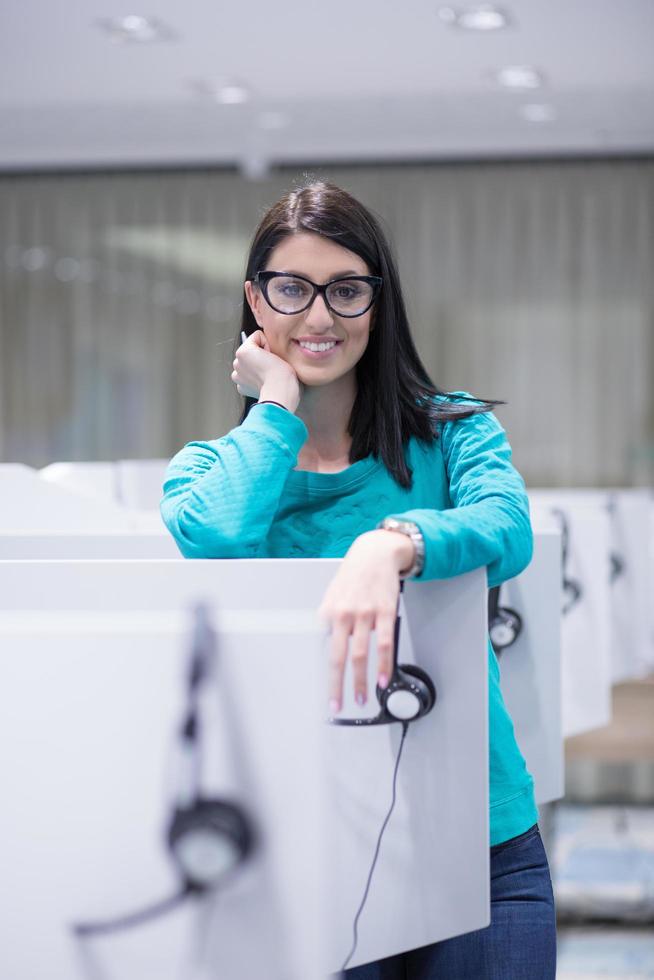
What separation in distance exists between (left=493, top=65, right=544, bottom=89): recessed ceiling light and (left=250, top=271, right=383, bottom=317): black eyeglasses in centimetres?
292

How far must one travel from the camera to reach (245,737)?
617 mm

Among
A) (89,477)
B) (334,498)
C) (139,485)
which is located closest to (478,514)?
(334,498)

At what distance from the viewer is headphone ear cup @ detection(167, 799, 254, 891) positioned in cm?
60

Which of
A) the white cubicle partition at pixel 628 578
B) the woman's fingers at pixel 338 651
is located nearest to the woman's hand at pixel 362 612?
the woman's fingers at pixel 338 651

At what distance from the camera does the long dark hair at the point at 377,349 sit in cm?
116

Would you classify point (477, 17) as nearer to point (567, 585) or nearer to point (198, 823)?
point (567, 585)

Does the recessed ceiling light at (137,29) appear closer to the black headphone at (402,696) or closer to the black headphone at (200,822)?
the black headphone at (402,696)

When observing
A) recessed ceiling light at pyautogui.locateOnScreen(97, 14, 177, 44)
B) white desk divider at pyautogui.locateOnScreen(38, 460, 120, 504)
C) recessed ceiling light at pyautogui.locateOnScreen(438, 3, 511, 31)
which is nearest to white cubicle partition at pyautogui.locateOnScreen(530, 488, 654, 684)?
white desk divider at pyautogui.locateOnScreen(38, 460, 120, 504)

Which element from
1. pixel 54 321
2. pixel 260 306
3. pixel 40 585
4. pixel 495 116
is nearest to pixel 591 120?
pixel 495 116

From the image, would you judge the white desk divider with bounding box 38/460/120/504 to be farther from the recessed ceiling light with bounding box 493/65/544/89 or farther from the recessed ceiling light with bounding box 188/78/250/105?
the recessed ceiling light with bounding box 493/65/544/89

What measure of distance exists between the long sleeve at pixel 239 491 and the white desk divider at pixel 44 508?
847mm

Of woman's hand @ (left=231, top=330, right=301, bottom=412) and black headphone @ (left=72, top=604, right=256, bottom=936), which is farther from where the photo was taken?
woman's hand @ (left=231, top=330, right=301, bottom=412)

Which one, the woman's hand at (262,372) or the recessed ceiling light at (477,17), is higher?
the recessed ceiling light at (477,17)

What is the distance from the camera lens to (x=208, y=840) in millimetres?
603
